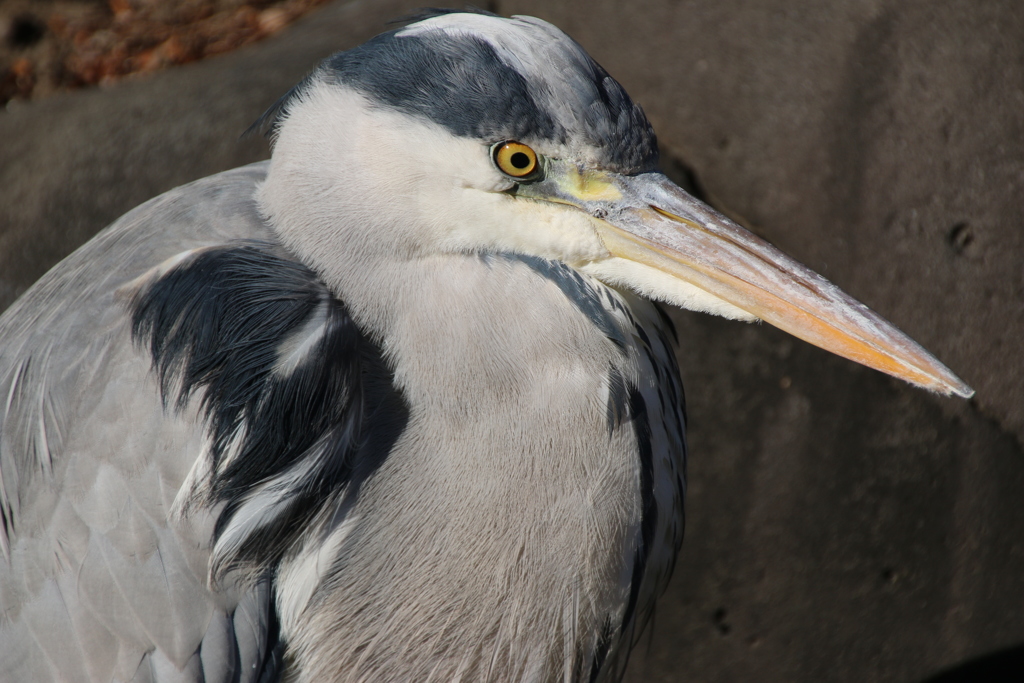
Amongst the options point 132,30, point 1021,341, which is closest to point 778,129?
point 1021,341

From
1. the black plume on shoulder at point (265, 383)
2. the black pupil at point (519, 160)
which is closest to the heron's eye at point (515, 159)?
the black pupil at point (519, 160)

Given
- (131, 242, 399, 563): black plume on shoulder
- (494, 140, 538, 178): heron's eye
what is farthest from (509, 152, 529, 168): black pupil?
(131, 242, 399, 563): black plume on shoulder

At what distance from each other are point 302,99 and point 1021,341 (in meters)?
2.20

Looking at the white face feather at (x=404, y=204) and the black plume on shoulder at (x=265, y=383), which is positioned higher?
the white face feather at (x=404, y=204)

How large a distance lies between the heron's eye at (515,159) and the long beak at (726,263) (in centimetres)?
3

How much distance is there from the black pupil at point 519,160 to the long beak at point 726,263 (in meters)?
0.03

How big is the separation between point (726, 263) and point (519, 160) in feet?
1.19

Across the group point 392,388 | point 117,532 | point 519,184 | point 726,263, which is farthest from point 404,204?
point 117,532

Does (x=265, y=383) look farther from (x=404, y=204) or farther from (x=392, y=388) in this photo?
(x=404, y=204)

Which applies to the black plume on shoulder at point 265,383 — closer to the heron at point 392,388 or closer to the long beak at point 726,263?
the heron at point 392,388

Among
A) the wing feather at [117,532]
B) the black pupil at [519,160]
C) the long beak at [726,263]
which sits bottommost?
the wing feather at [117,532]

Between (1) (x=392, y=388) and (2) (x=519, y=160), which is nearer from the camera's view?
(2) (x=519, y=160)

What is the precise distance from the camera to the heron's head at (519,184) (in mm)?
1200

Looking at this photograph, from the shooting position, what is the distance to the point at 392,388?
4.50 ft
